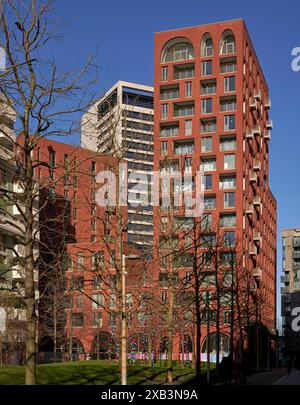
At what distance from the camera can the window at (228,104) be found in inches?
3602

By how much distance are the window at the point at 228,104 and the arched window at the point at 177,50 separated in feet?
27.4

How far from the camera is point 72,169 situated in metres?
20.2

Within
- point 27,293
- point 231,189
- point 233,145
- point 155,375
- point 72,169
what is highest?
point 233,145

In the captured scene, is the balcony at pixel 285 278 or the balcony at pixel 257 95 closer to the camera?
the balcony at pixel 257 95

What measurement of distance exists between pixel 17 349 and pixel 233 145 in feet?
143

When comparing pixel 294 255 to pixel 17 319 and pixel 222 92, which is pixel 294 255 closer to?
pixel 222 92

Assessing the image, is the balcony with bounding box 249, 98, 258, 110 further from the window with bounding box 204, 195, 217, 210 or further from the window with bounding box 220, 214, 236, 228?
the window with bounding box 220, 214, 236, 228

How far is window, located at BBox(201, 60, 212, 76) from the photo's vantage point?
92.4 metres

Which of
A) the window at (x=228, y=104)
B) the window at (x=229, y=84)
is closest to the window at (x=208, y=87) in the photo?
the window at (x=229, y=84)

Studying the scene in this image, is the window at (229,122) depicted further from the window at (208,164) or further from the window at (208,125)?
the window at (208,164)

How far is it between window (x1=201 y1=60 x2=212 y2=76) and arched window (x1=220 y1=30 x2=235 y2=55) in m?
2.17

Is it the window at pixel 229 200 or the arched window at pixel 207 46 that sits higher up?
the arched window at pixel 207 46

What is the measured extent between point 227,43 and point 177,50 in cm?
735
